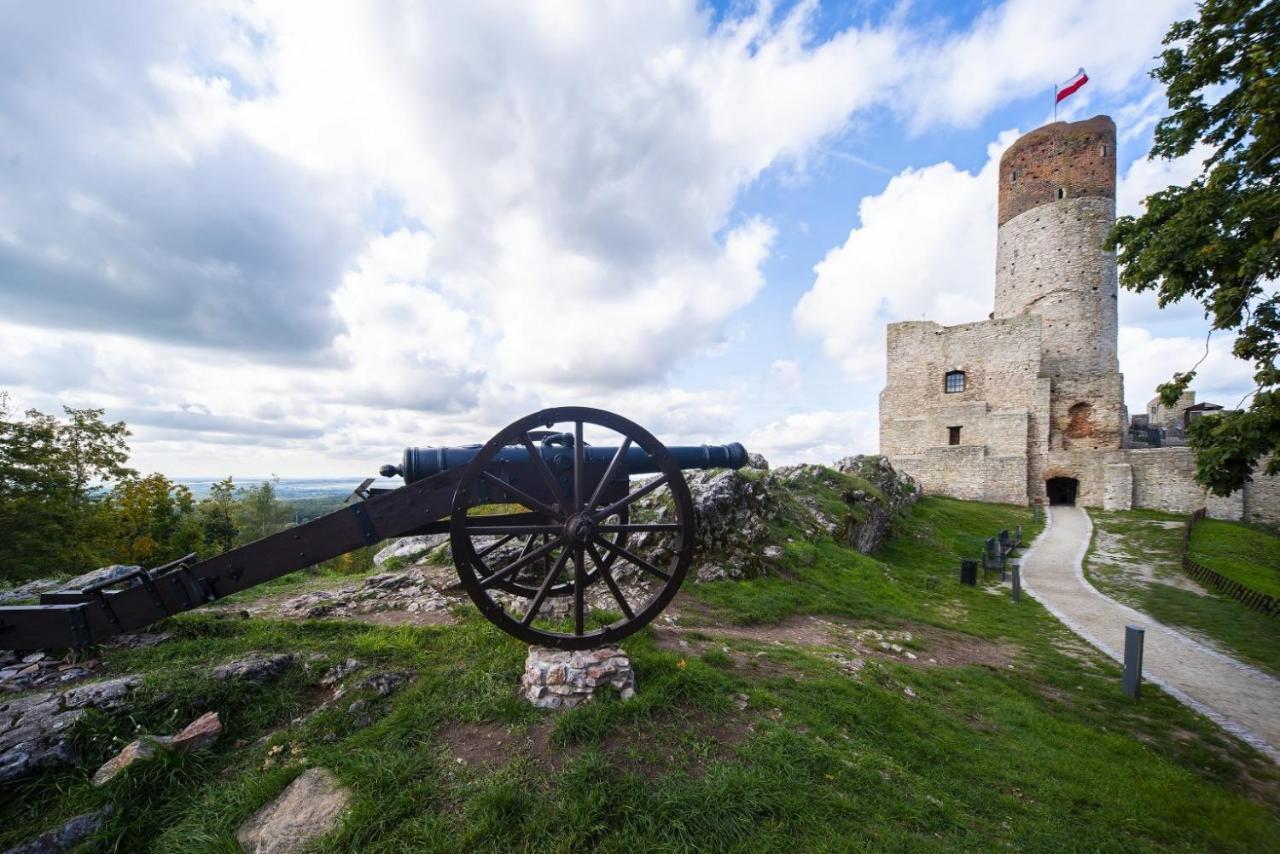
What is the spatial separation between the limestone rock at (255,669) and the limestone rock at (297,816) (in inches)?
57.0

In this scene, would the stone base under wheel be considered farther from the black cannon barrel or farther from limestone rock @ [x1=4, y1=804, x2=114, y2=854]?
limestone rock @ [x1=4, y1=804, x2=114, y2=854]

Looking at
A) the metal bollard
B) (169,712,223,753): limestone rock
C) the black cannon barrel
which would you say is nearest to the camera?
(169,712,223,753): limestone rock

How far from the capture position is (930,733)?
4.83 m

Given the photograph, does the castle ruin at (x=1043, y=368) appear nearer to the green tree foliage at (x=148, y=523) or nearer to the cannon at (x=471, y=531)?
the cannon at (x=471, y=531)

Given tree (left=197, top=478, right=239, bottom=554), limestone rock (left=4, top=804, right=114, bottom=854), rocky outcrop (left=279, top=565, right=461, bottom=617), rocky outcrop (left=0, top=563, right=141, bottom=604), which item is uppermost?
rocky outcrop (left=0, top=563, right=141, bottom=604)

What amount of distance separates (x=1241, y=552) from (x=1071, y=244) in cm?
2025

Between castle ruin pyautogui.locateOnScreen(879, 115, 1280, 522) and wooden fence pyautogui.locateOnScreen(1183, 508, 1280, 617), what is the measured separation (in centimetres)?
1300

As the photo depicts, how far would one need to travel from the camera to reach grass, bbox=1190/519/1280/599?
13672 mm

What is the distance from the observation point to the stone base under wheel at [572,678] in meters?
4.17

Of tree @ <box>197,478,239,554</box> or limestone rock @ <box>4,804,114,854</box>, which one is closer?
limestone rock @ <box>4,804,114,854</box>

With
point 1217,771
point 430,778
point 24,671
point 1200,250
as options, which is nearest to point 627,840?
point 430,778

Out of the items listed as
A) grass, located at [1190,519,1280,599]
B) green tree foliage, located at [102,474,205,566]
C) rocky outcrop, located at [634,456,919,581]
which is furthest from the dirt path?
green tree foliage, located at [102,474,205,566]

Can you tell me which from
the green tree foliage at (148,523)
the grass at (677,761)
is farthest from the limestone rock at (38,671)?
the green tree foliage at (148,523)

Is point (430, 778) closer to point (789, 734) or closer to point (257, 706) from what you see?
point (257, 706)
